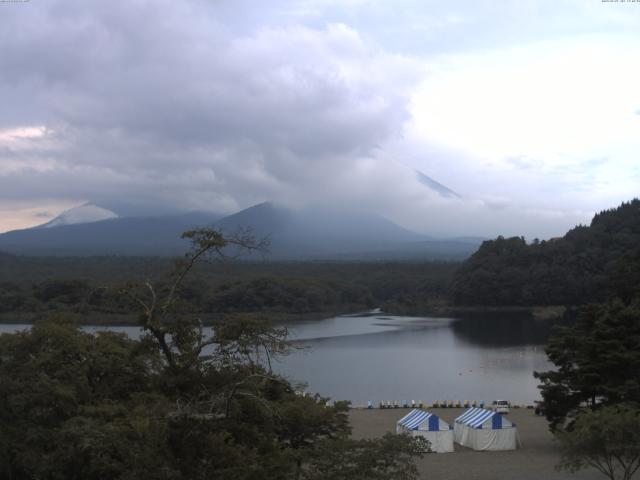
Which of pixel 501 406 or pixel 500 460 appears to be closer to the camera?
pixel 500 460

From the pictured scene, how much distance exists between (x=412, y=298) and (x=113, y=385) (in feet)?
179

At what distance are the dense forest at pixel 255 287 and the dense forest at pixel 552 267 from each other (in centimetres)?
421

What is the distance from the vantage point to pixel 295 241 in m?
179

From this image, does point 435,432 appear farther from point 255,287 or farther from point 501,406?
point 255,287

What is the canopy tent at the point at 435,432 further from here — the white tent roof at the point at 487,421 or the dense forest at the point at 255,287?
the dense forest at the point at 255,287

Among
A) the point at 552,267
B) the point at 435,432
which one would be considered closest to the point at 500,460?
the point at 435,432

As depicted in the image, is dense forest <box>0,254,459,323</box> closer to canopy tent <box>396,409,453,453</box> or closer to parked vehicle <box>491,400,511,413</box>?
parked vehicle <box>491,400,511,413</box>

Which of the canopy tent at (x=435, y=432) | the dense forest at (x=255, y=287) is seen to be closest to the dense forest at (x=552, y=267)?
the dense forest at (x=255, y=287)

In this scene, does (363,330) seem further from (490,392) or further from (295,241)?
Answer: (295,241)

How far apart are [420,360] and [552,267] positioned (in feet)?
92.1

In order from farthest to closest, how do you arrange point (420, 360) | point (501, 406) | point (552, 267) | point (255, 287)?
point (552, 267), point (255, 287), point (420, 360), point (501, 406)

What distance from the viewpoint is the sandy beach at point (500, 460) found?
39.3 ft

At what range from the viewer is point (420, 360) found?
101ft

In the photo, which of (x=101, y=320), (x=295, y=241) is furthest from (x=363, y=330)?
(x=295, y=241)
